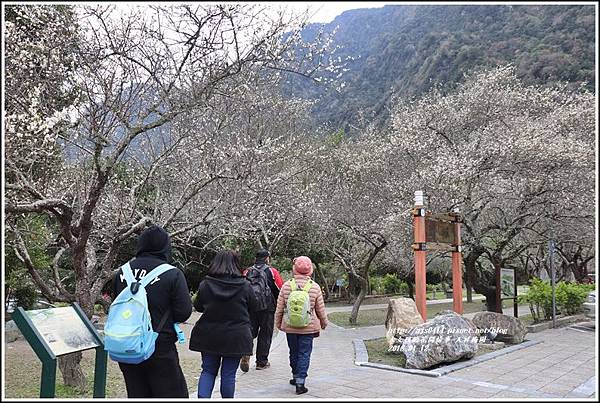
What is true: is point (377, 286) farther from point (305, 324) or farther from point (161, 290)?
point (161, 290)

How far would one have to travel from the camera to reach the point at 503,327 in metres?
9.66

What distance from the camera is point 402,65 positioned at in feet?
163

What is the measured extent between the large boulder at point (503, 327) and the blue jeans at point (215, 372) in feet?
21.1

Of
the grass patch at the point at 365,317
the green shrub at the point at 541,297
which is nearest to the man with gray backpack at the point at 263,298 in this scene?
the grass patch at the point at 365,317

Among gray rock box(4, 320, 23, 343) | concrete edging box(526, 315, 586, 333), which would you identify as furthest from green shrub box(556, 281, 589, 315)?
gray rock box(4, 320, 23, 343)

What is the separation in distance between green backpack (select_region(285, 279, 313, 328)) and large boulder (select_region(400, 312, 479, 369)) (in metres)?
2.37

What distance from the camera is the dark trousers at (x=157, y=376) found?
12.6 ft

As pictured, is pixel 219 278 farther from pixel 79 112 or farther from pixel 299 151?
pixel 299 151

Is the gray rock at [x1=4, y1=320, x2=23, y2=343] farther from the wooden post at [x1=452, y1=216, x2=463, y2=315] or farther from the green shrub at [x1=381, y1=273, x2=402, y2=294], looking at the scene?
the green shrub at [x1=381, y1=273, x2=402, y2=294]

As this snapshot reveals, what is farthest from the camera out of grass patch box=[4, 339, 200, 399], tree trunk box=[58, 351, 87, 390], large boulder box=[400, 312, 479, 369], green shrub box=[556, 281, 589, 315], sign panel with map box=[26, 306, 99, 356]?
green shrub box=[556, 281, 589, 315]

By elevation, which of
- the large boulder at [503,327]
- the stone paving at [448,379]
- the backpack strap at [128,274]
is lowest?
the stone paving at [448,379]

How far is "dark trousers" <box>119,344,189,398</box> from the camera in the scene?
383cm

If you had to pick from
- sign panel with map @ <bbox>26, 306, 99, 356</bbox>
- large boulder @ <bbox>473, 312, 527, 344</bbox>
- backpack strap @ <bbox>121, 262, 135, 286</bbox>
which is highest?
backpack strap @ <bbox>121, 262, 135, 286</bbox>

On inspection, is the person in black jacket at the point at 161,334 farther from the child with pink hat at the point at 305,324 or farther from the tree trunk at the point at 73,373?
the tree trunk at the point at 73,373
